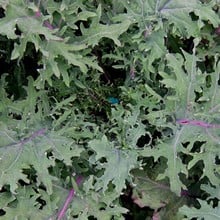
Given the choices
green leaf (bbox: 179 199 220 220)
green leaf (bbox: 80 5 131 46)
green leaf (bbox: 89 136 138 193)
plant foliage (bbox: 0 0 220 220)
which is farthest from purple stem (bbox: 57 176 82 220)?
green leaf (bbox: 80 5 131 46)

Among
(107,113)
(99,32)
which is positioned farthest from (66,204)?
(99,32)

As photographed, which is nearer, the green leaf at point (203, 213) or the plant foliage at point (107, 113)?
the plant foliage at point (107, 113)

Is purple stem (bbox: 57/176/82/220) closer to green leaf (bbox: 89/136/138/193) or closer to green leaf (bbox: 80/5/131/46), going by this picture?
green leaf (bbox: 89/136/138/193)

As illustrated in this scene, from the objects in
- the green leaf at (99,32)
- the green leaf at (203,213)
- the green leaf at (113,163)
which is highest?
the green leaf at (99,32)

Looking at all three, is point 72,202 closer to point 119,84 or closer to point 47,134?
point 47,134

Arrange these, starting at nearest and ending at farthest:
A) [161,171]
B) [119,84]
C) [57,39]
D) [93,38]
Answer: [57,39], [93,38], [161,171], [119,84]

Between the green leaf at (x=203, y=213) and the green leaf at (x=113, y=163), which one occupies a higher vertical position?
the green leaf at (x=113, y=163)

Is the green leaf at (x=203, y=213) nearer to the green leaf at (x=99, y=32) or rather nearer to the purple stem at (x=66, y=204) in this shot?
the purple stem at (x=66, y=204)

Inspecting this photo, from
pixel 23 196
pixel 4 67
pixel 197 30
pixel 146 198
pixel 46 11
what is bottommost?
pixel 146 198

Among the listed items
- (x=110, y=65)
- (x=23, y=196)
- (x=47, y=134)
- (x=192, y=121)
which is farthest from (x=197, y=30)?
(x=23, y=196)

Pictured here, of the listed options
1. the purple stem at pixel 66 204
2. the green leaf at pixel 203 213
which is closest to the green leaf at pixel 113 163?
the purple stem at pixel 66 204

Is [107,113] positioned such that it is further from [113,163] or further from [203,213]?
[203,213]
